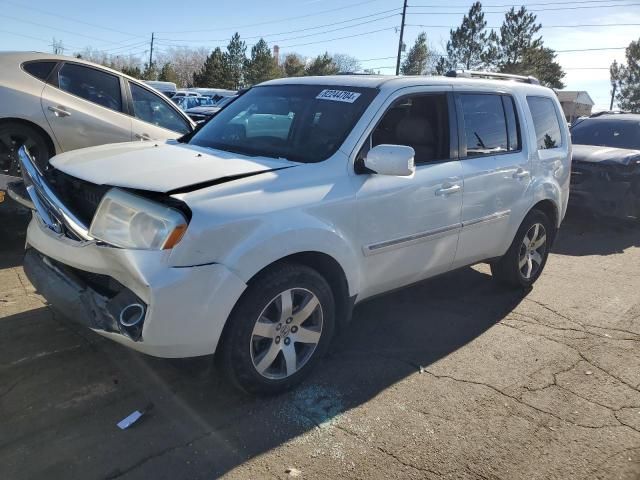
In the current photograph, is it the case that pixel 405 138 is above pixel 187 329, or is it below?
above

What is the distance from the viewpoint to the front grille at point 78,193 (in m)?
3.08

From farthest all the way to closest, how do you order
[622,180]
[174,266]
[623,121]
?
[623,121], [622,180], [174,266]

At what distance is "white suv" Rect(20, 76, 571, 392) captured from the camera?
105 inches

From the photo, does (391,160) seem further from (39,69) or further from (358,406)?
(39,69)

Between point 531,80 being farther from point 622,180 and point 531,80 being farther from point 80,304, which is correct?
point 80,304

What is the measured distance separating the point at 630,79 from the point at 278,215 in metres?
67.9

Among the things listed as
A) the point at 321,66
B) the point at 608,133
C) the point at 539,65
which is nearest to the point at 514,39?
the point at 539,65

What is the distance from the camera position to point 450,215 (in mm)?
3980

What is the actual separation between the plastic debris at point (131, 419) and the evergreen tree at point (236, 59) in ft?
195

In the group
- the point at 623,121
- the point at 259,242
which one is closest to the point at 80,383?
the point at 259,242

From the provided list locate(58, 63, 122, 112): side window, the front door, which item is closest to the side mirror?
the front door

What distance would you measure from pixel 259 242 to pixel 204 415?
1.00 metres

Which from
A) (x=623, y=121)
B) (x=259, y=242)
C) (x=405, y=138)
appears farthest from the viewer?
(x=623, y=121)

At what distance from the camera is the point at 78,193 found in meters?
3.28
